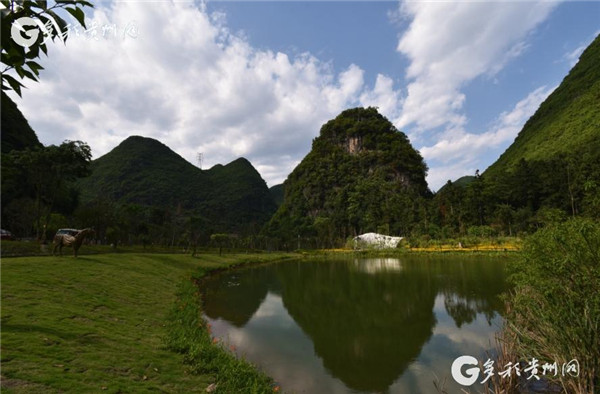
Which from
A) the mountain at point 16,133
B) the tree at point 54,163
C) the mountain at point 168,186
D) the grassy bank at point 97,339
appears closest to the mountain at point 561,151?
the grassy bank at point 97,339

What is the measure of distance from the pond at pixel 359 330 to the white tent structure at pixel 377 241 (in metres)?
52.6

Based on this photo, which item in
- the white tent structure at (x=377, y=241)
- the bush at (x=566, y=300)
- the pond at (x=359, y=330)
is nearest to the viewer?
the bush at (x=566, y=300)

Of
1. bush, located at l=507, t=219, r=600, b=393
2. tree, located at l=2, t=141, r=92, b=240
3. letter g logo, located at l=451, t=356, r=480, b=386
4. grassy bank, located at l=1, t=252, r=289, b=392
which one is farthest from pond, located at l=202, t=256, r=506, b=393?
tree, located at l=2, t=141, r=92, b=240

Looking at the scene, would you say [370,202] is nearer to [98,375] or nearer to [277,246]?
[277,246]

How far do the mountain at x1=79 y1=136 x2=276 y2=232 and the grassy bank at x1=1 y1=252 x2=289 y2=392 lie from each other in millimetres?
101946

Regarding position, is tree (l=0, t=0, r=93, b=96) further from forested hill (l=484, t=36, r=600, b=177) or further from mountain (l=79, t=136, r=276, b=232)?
mountain (l=79, t=136, r=276, b=232)

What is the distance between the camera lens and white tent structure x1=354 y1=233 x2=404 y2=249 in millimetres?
78688

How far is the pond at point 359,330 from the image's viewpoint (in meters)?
9.88

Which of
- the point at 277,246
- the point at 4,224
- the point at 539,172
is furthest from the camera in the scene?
the point at 277,246

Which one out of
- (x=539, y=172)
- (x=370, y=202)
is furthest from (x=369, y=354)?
(x=370, y=202)

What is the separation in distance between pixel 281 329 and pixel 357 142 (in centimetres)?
14938

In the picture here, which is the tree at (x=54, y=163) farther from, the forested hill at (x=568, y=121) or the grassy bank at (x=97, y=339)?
the forested hill at (x=568, y=121)

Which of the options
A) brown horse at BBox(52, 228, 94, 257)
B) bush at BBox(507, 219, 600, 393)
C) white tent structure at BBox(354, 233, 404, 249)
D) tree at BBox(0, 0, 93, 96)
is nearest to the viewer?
tree at BBox(0, 0, 93, 96)

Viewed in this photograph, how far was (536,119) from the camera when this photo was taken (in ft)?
457
